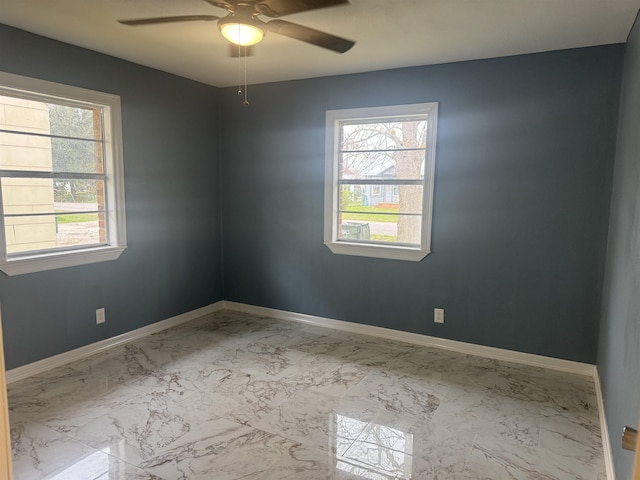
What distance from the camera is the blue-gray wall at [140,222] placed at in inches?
121

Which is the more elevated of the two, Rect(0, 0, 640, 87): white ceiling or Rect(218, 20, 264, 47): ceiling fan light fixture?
Rect(0, 0, 640, 87): white ceiling

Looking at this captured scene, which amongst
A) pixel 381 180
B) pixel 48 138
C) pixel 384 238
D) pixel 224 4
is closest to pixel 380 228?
pixel 384 238

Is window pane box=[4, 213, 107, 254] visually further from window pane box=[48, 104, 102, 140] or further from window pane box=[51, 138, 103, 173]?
window pane box=[48, 104, 102, 140]

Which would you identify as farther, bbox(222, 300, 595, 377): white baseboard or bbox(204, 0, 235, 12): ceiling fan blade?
bbox(222, 300, 595, 377): white baseboard

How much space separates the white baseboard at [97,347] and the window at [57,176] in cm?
71

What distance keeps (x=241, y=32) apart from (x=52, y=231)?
2.22 meters

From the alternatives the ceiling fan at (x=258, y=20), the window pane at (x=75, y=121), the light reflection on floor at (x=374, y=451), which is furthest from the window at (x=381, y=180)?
the window pane at (x=75, y=121)

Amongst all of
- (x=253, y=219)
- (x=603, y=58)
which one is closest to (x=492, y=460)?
(x=603, y=58)

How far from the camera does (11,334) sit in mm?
3004

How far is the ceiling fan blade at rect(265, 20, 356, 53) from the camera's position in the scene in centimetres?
230

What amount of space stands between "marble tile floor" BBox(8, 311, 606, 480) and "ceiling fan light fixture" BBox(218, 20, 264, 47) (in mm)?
2253

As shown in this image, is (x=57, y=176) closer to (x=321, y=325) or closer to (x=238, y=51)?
(x=238, y=51)

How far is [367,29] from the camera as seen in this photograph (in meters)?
2.80

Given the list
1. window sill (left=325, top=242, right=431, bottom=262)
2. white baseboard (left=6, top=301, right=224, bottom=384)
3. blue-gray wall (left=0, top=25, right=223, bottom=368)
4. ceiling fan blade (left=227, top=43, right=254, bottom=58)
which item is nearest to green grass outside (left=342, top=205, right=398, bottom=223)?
window sill (left=325, top=242, right=431, bottom=262)
